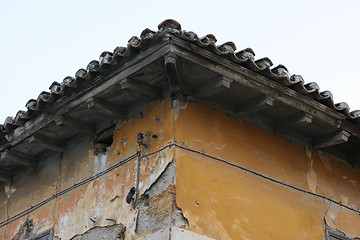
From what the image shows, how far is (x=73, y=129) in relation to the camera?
22.6 feet

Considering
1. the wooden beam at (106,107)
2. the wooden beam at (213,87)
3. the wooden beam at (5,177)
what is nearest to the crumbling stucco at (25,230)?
the wooden beam at (5,177)

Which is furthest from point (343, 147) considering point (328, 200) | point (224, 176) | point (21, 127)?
point (21, 127)

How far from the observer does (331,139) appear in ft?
22.9

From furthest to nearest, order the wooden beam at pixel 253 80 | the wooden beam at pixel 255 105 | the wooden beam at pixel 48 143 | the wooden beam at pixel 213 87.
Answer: the wooden beam at pixel 48 143, the wooden beam at pixel 255 105, the wooden beam at pixel 213 87, the wooden beam at pixel 253 80

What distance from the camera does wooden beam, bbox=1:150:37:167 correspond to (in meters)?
7.41

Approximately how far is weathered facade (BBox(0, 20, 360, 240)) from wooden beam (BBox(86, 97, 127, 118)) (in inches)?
0.6

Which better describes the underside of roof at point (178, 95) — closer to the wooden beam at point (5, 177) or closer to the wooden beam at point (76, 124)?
the wooden beam at point (76, 124)

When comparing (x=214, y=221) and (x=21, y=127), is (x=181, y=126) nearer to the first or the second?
(x=214, y=221)

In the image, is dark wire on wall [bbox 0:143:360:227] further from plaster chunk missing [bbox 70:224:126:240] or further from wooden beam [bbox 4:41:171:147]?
wooden beam [bbox 4:41:171:147]

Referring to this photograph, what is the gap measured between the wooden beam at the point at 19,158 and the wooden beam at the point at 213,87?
261 centimetres

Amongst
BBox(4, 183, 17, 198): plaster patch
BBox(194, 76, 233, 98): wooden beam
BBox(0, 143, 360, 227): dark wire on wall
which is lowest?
BBox(0, 143, 360, 227): dark wire on wall

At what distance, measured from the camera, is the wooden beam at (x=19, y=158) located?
7410 mm

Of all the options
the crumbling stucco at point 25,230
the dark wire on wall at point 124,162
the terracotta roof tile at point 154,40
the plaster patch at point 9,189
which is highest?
the terracotta roof tile at point 154,40

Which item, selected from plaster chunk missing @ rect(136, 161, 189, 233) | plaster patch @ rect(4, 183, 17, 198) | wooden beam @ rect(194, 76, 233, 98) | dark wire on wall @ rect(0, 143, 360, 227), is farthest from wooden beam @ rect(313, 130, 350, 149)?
plaster patch @ rect(4, 183, 17, 198)
